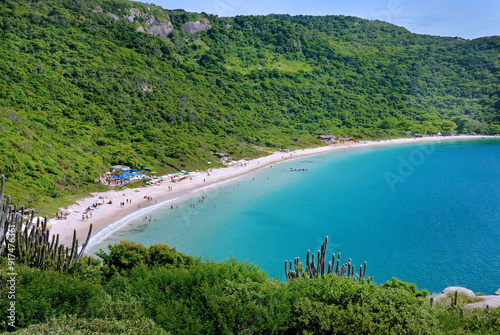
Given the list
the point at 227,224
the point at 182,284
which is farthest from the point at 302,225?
the point at 182,284

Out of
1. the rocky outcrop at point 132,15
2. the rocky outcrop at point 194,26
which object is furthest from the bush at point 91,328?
the rocky outcrop at point 194,26

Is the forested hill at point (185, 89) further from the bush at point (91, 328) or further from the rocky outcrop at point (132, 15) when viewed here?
the bush at point (91, 328)

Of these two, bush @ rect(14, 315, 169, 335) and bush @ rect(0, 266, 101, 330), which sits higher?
bush @ rect(0, 266, 101, 330)

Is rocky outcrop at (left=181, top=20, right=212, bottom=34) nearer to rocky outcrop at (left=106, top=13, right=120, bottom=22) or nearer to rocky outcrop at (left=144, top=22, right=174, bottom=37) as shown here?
rocky outcrop at (left=144, top=22, right=174, bottom=37)

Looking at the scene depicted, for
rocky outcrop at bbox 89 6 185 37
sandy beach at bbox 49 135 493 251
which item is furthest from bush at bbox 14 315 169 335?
rocky outcrop at bbox 89 6 185 37

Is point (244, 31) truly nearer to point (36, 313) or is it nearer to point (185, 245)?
point (185, 245)
